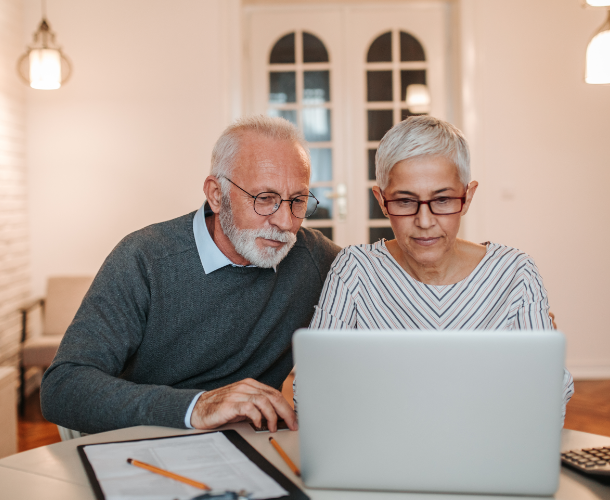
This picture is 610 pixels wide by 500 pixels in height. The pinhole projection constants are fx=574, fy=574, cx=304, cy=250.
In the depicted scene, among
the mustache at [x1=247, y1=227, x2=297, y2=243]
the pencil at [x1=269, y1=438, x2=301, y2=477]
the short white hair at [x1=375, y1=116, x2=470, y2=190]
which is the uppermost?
the short white hair at [x1=375, y1=116, x2=470, y2=190]

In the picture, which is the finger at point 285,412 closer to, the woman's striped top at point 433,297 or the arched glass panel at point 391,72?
the woman's striped top at point 433,297

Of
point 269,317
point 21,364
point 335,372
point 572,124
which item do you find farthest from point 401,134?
point 572,124

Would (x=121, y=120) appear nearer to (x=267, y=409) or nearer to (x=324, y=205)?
(x=324, y=205)

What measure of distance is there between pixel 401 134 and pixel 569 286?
3.27 meters

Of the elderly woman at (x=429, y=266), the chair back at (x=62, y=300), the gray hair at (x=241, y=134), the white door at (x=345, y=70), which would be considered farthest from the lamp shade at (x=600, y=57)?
the chair back at (x=62, y=300)

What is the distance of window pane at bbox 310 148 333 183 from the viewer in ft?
14.2

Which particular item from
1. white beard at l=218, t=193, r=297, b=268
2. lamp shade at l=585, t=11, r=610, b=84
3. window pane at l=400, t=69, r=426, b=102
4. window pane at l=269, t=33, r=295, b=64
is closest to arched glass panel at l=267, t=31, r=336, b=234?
window pane at l=269, t=33, r=295, b=64

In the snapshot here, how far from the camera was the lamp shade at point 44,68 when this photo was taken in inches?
138

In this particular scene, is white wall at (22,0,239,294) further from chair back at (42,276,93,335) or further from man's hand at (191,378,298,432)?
man's hand at (191,378,298,432)

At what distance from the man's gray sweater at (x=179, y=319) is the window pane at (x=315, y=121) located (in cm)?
271

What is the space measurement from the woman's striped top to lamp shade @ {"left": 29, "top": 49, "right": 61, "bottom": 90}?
2779 mm

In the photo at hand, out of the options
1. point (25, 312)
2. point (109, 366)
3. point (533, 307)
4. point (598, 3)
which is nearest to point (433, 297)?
point (533, 307)

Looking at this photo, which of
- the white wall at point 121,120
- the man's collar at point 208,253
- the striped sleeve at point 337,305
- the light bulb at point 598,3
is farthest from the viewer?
the white wall at point 121,120

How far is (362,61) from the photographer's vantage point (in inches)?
168
